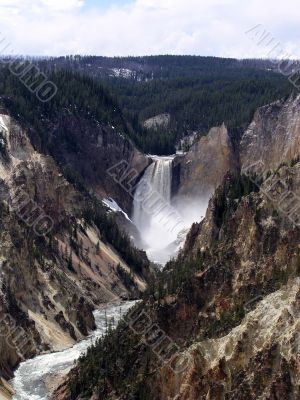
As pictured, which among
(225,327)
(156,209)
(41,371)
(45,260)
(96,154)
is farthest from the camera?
(156,209)

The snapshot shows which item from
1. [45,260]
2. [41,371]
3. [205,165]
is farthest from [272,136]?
[41,371]

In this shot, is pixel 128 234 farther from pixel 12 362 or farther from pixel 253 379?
pixel 253 379

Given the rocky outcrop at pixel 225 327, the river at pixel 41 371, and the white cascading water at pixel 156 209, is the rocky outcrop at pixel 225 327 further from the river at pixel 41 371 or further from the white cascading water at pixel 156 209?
the white cascading water at pixel 156 209

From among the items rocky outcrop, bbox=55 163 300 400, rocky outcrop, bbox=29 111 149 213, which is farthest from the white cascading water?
rocky outcrop, bbox=55 163 300 400

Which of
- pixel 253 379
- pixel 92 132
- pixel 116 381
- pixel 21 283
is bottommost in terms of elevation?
pixel 253 379

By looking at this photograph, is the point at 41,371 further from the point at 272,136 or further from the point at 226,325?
the point at 272,136

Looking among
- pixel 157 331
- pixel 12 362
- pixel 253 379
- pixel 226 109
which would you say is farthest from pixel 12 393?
pixel 226 109

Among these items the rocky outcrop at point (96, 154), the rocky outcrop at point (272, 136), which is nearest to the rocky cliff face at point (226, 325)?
the rocky outcrop at point (272, 136)
